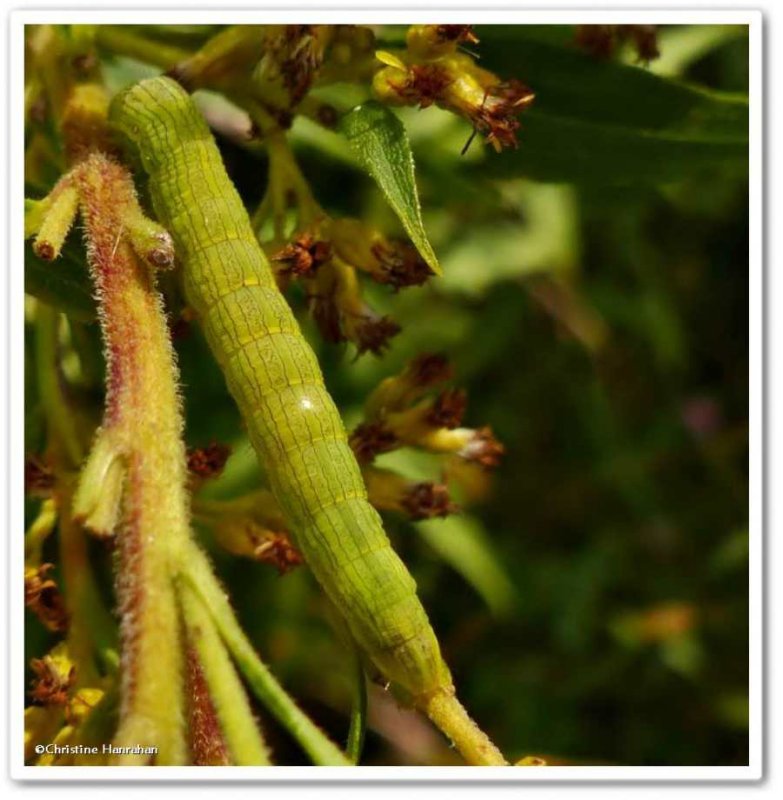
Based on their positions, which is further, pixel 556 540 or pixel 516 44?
pixel 556 540

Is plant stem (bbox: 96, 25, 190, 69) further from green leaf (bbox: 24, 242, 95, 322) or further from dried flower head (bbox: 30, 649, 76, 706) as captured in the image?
dried flower head (bbox: 30, 649, 76, 706)

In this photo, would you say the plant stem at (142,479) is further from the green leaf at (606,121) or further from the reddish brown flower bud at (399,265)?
the green leaf at (606,121)

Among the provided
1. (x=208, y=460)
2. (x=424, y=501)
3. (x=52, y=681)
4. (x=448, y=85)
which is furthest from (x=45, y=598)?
(x=448, y=85)

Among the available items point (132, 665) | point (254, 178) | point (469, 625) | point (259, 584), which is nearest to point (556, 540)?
point (469, 625)

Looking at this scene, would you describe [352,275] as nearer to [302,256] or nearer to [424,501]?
[302,256]

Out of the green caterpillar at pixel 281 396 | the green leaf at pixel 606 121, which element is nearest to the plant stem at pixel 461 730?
the green caterpillar at pixel 281 396
